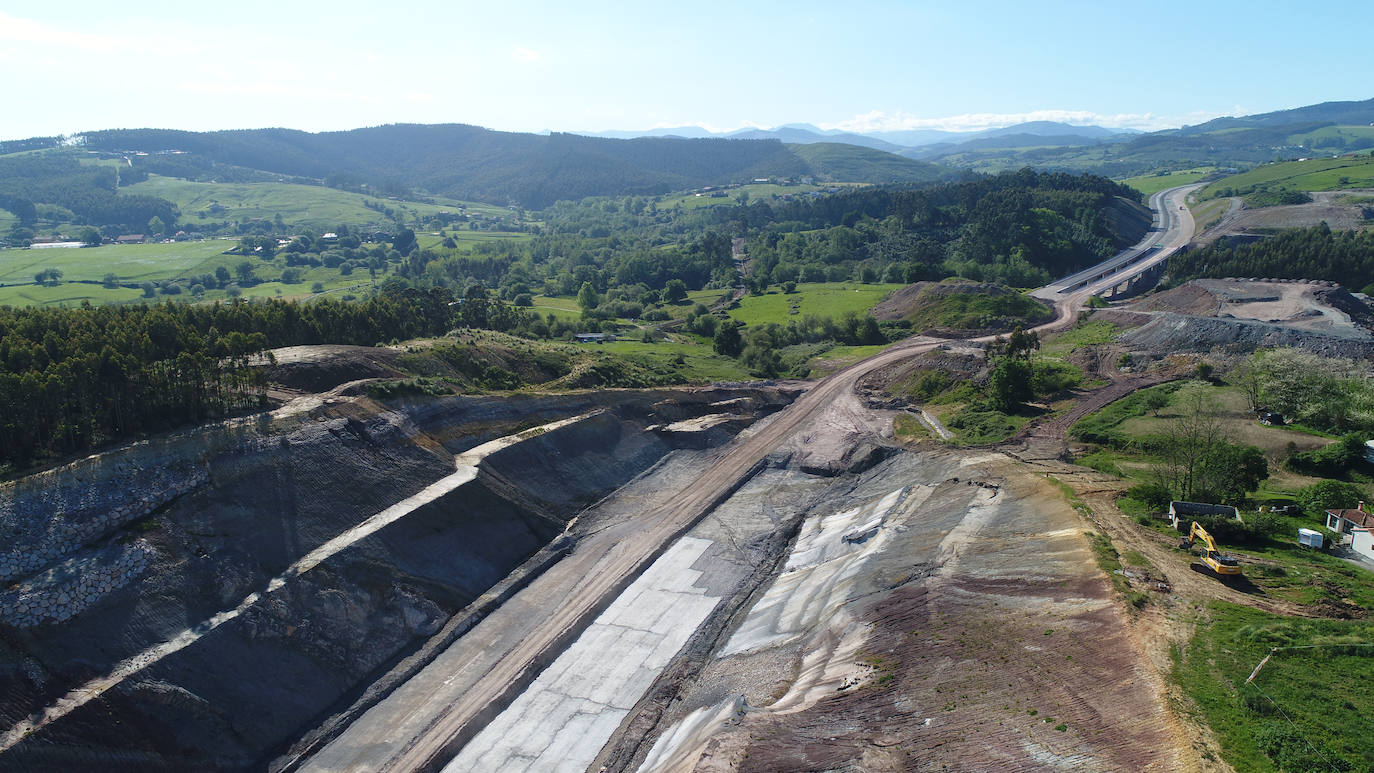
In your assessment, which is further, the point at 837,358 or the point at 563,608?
the point at 837,358

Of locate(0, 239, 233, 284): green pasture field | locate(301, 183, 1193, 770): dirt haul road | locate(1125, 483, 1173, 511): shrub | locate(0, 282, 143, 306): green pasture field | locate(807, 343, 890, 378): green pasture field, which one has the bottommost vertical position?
locate(301, 183, 1193, 770): dirt haul road

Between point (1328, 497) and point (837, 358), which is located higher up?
point (1328, 497)

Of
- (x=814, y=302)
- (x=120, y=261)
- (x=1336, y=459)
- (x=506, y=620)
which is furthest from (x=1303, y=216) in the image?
(x=120, y=261)

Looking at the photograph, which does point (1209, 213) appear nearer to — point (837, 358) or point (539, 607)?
point (837, 358)

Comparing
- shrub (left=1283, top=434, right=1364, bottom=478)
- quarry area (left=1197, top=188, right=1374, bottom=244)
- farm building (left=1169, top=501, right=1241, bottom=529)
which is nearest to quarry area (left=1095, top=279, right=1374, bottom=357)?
shrub (left=1283, top=434, right=1364, bottom=478)

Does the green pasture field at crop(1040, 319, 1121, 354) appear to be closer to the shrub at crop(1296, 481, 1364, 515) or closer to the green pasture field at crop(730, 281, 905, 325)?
the green pasture field at crop(730, 281, 905, 325)

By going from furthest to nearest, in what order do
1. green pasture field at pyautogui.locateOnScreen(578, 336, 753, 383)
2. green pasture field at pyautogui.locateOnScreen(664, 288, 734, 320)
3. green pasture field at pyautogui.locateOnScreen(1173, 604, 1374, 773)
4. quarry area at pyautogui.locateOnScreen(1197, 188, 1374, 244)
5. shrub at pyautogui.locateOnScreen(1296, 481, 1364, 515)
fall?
quarry area at pyautogui.locateOnScreen(1197, 188, 1374, 244)
green pasture field at pyautogui.locateOnScreen(664, 288, 734, 320)
green pasture field at pyautogui.locateOnScreen(578, 336, 753, 383)
shrub at pyautogui.locateOnScreen(1296, 481, 1364, 515)
green pasture field at pyautogui.locateOnScreen(1173, 604, 1374, 773)

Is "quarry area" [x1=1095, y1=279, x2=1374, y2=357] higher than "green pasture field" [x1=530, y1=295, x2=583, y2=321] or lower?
higher
